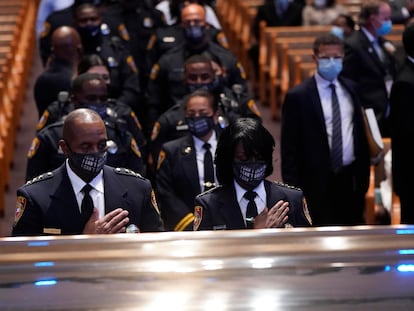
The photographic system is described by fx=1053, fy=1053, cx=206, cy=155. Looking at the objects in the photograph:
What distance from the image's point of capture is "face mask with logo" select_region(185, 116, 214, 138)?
595cm

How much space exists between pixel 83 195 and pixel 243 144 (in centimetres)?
67

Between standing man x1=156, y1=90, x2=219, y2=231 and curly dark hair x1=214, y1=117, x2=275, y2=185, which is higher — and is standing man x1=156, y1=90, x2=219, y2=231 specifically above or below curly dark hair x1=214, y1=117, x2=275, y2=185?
below

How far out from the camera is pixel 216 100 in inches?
249

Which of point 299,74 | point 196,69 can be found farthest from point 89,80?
point 299,74

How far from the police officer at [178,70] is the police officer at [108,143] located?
179cm

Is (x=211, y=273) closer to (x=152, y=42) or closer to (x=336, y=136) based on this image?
(x=336, y=136)

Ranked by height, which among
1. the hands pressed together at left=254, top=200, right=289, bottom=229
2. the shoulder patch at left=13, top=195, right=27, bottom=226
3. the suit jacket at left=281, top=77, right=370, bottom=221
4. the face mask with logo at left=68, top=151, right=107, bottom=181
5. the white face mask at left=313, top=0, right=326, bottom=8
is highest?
the face mask with logo at left=68, top=151, right=107, bottom=181

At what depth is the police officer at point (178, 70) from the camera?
26.5 feet

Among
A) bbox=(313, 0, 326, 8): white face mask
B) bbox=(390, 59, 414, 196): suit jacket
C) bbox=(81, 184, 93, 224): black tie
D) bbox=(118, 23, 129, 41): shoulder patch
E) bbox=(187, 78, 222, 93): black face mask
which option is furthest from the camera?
bbox=(313, 0, 326, 8): white face mask

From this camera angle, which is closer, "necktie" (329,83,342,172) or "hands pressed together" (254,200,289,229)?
"hands pressed together" (254,200,289,229)

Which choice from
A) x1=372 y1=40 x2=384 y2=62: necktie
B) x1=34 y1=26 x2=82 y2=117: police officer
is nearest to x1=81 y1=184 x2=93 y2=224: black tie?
x1=34 y1=26 x2=82 y2=117: police officer

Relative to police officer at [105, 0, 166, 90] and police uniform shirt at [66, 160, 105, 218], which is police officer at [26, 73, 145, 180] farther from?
police officer at [105, 0, 166, 90]

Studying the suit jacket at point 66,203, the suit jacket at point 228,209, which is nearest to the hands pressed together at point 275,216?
the suit jacket at point 228,209

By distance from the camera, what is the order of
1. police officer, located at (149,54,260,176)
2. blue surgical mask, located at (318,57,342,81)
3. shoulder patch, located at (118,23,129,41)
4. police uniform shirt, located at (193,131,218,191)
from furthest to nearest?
shoulder patch, located at (118,23,129,41)
police officer, located at (149,54,260,176)
blue surgical mask, located at (318,57,342,81)
police uniform shirt, located at (193,131,218,191)
